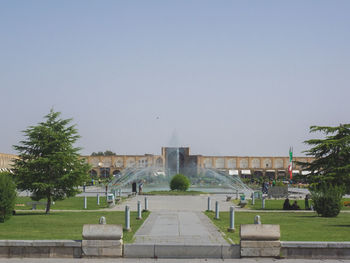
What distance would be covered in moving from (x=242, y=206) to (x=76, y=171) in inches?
416

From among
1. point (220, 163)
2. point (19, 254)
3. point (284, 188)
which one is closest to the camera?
point (19, 254)

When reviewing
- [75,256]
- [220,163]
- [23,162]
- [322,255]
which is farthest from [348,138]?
[220,163]

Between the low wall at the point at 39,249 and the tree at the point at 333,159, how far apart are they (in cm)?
2198

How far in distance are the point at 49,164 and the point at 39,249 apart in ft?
45.1

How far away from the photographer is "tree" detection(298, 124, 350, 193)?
102ft

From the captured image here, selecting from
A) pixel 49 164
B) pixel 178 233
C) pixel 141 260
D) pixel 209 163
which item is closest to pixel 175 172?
pixel 209 163

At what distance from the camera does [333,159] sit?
32219mm

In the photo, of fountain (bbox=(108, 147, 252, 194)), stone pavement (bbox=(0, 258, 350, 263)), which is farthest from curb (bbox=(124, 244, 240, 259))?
fountain (bbox=(108, 147, 252, 194))

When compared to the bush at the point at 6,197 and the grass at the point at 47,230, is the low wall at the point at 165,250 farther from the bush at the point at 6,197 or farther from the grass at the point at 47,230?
the bush at the point at 6,197

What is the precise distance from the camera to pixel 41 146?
25.0m

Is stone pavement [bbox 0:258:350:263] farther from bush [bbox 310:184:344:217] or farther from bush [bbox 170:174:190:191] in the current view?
bush [bbox 170:174:190:191]

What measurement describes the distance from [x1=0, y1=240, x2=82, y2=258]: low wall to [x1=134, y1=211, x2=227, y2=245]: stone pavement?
6.21 feet

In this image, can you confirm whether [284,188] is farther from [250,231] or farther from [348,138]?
[250,231]

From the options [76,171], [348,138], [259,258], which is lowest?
[259,258]
